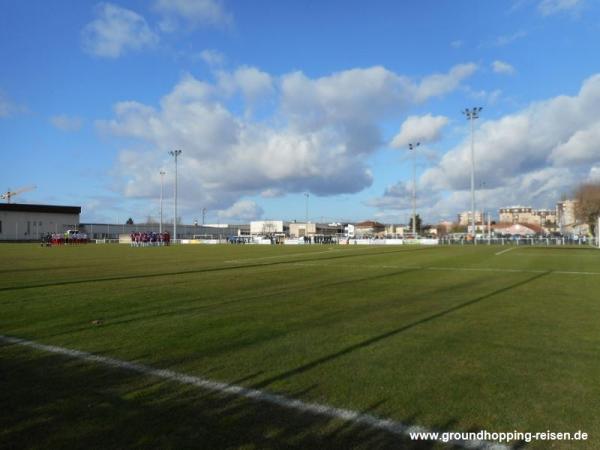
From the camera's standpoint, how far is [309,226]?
536ft

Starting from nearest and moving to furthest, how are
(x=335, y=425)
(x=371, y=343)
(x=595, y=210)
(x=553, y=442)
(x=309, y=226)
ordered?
(x=553, y=442) → (x=335, y=425) → (x=371, y=343) → (x=595, y=210) → (x=309, y=226)

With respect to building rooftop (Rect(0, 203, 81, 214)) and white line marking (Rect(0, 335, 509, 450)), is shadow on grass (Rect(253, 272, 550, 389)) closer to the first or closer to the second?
white line marking (Rect(0, 335, 509, 450))

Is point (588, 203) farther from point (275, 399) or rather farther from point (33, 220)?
point (33, 220)

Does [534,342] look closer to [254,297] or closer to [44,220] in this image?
[254,297]

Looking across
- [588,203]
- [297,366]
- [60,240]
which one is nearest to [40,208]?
[60,240]

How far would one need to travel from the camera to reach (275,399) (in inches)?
186

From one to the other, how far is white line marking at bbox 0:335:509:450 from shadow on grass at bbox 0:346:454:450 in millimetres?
107

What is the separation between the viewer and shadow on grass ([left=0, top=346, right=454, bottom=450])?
12.5 feet

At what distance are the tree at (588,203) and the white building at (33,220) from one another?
11753cm

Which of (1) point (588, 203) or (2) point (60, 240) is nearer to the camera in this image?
(2) point (60, 240)

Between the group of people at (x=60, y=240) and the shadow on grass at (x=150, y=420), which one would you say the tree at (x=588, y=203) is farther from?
the shadow on grass at (x=150, y=420)

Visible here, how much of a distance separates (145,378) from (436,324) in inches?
209

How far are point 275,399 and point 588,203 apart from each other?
90722 millimetres

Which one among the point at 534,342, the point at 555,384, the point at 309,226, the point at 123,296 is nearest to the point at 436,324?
the point at 534,342
